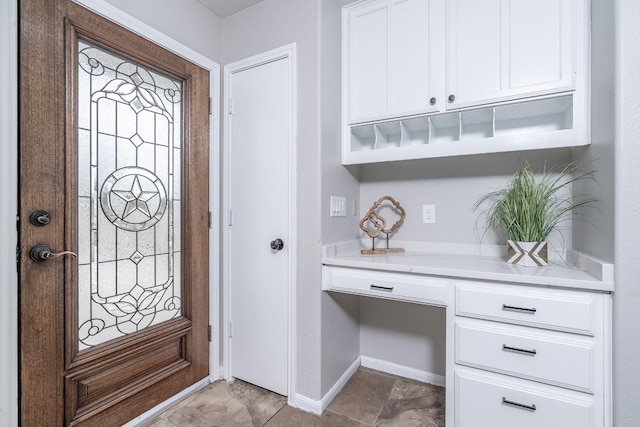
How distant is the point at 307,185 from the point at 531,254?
116cm

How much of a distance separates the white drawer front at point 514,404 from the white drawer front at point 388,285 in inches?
13.5

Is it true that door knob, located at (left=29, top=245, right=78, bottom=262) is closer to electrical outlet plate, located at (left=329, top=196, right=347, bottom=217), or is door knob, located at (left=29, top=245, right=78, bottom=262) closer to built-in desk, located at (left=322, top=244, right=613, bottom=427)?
electrical outlet plate, located at (left=329, top=196, right=347, bottom=217)

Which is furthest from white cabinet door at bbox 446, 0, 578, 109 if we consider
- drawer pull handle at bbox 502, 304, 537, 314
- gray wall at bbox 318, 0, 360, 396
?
drawer pull handle at bbox 502, 304, 537, 314

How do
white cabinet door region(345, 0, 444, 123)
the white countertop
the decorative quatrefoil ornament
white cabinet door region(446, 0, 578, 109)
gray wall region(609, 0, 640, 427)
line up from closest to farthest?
gray wall region(609, 0, 640, 427) → the white countertop → white cabinet door region(446, 0, 578, 109) → white cabinet door region(345, 0, 444, 123) → the decorative quatrefoil ornament

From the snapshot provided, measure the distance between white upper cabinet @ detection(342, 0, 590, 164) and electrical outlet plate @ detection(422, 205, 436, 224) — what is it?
0.42m

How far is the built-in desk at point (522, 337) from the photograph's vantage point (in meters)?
1.12

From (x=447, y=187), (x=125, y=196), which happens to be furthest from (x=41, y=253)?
(x=447, y=187)

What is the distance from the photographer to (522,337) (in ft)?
4.01

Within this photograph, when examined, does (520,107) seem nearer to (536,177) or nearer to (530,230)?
(536,177)

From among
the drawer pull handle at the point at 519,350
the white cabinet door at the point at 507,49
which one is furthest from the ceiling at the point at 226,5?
the drawer pull handle at the point at 519,350

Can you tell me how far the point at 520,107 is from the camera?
1504mm

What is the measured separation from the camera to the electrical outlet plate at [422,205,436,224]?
76.0 inches

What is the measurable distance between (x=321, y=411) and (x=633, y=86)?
197cm

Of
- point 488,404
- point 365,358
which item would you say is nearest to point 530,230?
point 488,404
